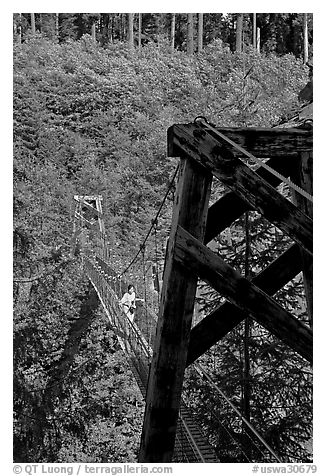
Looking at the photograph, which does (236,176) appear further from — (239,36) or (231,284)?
(239,36)

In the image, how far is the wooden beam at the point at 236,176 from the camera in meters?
1.29

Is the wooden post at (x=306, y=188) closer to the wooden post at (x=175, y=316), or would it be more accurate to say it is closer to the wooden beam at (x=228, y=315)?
the wooden beam at (x=228, y=315)

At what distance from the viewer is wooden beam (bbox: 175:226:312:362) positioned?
1.29 m

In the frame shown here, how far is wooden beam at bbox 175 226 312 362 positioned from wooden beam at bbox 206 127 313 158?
0.68 feet

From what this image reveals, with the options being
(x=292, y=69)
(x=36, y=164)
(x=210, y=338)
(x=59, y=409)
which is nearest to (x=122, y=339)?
(x=210, y=338)

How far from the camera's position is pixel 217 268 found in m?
1.29

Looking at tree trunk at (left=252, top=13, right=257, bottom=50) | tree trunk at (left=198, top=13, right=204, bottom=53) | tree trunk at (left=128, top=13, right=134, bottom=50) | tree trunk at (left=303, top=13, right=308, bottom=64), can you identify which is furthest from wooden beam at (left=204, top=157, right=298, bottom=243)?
tree trunk at (left=128, top=13, right=134, bottom=50)

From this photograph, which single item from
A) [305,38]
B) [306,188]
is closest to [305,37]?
[305,38]

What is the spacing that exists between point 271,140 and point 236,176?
151mm

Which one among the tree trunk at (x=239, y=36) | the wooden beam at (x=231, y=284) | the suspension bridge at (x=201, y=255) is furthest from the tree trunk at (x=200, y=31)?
the wooden beam at (x=231, y=284)

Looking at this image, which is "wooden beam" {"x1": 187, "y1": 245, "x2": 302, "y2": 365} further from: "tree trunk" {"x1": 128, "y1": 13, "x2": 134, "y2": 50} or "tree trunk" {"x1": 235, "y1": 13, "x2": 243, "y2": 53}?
"tree trunk" {"x1": 128, "y1": 13, "x2": 134, "y2": 50}

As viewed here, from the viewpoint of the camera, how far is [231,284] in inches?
50.7

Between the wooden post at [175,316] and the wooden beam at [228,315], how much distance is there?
3.6 inches

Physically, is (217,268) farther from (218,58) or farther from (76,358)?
(218,58)
